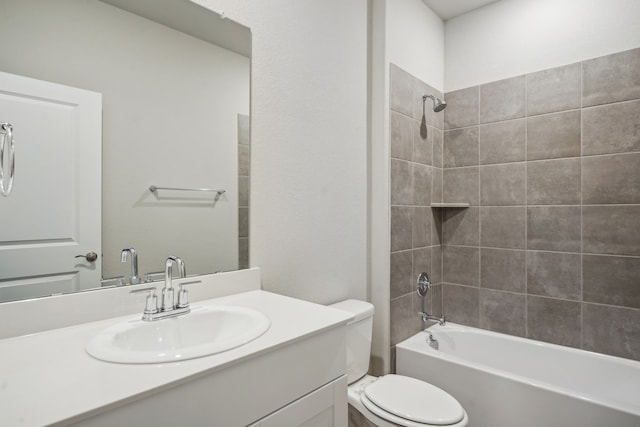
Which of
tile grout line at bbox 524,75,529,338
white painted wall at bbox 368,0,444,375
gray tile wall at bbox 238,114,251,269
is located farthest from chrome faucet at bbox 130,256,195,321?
tile grout line at bbox 524,75,529,338

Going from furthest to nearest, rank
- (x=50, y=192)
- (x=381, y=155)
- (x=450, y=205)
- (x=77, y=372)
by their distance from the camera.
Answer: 1. (x=450, y=205)
2. (x=381, y=155)
3. (x=50, y=192)
4. (x=77, y=372)

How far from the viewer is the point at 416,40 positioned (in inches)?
90.2

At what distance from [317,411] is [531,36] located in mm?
2499

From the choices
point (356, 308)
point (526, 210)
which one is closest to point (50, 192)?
point (356, 308)

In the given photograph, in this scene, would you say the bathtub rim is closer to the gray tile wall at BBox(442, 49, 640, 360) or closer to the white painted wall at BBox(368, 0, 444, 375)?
the gray tile wall at BBox(442, 49, 640, 360)

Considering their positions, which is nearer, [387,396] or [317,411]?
[317,411]

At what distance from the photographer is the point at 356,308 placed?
1756 mm

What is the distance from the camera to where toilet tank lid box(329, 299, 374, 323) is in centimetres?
170

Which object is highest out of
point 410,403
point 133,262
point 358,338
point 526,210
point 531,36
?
point 531,36

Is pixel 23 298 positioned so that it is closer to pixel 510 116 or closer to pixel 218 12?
pixel 218 12

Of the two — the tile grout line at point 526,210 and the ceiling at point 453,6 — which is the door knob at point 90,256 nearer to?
the tile grout line at point 526,210

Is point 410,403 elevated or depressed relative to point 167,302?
depressed

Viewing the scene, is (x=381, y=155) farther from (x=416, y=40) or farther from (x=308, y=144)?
(x=416, y=40)

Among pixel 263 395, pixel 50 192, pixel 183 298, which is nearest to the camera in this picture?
pixel 263 395
